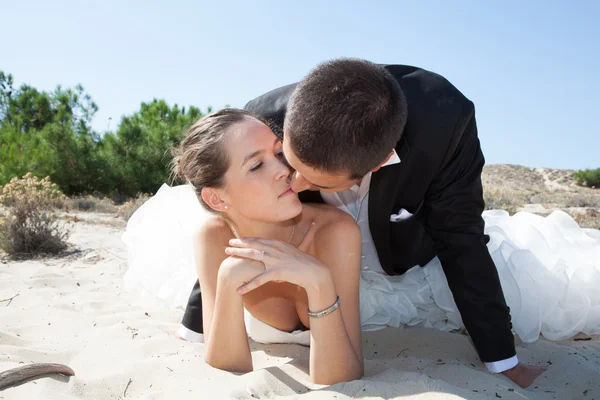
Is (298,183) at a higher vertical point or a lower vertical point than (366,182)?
higher

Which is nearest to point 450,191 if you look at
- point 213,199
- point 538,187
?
point 213,199

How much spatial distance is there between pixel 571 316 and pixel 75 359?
9.22 ft

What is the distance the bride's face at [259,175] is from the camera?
2469mm

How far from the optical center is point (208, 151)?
2570mm

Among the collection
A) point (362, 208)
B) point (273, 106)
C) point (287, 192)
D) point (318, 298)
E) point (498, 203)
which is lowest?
point (498, 203)

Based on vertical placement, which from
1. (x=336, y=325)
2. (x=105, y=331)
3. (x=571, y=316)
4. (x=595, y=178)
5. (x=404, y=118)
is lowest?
(x=595, y=178)

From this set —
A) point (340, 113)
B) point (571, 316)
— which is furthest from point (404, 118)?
point (571, 316)

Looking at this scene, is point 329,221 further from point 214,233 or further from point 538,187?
point 538,187

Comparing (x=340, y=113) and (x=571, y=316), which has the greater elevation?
(x=340, y=113)

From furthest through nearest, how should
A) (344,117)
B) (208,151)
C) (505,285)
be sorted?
1. (505,285)
2. (208,151)
3. (344,117)

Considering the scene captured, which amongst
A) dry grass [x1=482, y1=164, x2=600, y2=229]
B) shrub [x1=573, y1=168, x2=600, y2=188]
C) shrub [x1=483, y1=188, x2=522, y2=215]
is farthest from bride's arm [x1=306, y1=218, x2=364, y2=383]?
shrub [x1=573, y1=168, x2=600, y2=188]

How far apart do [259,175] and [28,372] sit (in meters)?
1.28

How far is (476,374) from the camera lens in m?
2.48

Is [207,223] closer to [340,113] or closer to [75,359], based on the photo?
[75,359]
